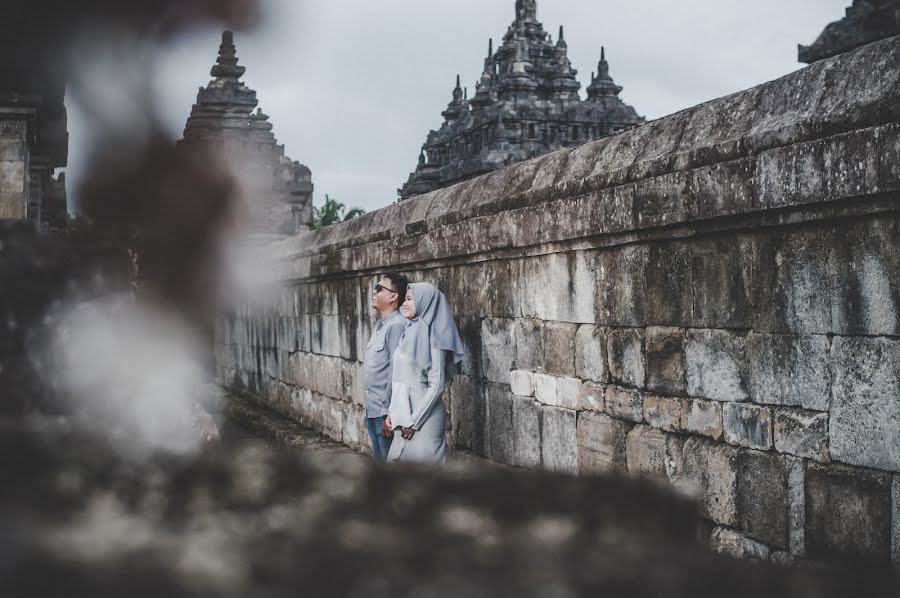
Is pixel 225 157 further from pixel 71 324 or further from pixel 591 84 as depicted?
pixel 591 84

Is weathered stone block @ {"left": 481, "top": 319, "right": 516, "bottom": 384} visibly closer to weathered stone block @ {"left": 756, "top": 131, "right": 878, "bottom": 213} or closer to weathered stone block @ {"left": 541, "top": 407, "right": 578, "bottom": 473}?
weathered stone block @ {"left": 541, "top": 407, "right": 578, "bottom": 473}

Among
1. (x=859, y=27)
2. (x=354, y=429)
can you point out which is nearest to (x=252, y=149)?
(x=354, y=429)

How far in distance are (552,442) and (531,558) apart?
4.42m

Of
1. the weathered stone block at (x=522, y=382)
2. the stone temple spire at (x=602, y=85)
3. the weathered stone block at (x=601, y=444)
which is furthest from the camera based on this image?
the stone temple spire at (x=602, y=85)

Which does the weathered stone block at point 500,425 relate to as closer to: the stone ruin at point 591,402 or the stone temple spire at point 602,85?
the stone ruin at point 591,402

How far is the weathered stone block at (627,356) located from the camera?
14.1 ft

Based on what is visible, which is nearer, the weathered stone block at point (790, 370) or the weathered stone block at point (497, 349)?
the weathered stone block at point (790, 370)

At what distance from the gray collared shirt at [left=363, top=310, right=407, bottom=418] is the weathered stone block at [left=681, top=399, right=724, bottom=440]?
2.08 m

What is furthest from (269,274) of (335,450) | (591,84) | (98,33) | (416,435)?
(591,84)

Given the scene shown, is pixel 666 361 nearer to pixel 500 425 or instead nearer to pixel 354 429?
pixel 500 425

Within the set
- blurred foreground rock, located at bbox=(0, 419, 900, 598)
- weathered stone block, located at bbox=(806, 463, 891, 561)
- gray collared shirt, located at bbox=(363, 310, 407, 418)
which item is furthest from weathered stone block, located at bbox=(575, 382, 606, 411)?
blurred foreground rock, located at bbox=(0, 419, 900, 598)

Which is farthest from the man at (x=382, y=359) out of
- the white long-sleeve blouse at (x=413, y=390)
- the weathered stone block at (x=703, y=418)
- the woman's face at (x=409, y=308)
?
the weathered stone block at (x=703, y=418)

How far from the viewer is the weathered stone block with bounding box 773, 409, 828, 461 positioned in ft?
10.7

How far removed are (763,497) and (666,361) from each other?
769mm
